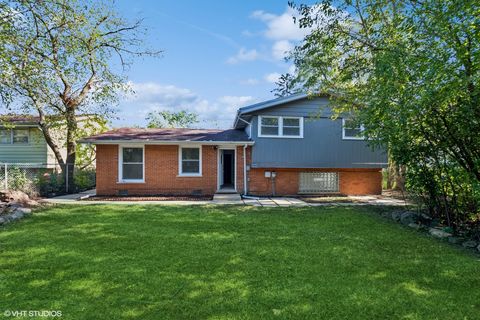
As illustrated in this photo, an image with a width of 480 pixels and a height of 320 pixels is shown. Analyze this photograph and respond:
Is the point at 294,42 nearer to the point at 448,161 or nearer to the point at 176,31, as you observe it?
the point at 176,31

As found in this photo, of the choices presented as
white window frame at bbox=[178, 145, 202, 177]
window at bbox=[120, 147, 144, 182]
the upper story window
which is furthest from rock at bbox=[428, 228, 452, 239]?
the upper story window

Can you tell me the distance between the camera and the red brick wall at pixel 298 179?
14.1m

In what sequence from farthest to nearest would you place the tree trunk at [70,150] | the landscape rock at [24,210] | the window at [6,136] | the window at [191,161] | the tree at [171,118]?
the tree at [171,118], the window at [6,136], the tree trunk at [70,150], the window at [191,161], the landscape rock at [24,210]

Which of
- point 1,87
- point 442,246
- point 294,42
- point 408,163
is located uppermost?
point 294,42

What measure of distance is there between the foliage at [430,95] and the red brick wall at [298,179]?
6.08 meters

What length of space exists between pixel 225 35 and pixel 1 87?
11.8m

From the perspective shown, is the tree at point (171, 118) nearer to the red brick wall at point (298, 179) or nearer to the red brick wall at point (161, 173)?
the red brick wall at point (161, 173)

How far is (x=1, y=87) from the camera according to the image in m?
7.44

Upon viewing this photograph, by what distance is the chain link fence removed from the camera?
11.9 meters

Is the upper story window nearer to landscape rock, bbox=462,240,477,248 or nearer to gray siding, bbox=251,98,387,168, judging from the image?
gray siding, bbox=251,98,387,168

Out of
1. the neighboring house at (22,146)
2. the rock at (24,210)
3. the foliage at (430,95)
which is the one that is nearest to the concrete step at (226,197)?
the foliage at (430,95)

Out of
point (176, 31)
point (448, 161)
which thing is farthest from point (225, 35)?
point (448, 161)

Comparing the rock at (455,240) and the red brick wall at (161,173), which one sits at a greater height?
the red brick wall at (161,173)

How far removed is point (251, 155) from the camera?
13836 millimetres
